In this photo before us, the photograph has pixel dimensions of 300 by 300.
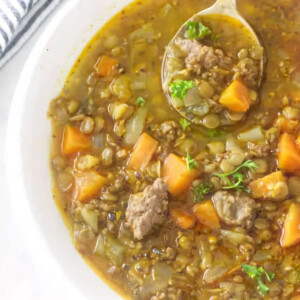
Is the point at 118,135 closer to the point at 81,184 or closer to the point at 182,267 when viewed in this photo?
the point at 81,184

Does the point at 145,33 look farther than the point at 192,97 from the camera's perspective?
Yes

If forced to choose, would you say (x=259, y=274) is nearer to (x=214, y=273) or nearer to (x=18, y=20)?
(x=214, y=273)

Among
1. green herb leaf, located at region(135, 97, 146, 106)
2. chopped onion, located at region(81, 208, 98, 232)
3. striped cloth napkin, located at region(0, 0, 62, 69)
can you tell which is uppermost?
striped cloth napkin, located at region(0, 0, 62, 69)

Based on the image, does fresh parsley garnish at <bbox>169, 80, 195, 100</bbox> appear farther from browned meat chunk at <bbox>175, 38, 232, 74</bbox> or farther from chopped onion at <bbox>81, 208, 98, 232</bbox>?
chopped onion at <bbox>81, 208, 98, 232</bbox>

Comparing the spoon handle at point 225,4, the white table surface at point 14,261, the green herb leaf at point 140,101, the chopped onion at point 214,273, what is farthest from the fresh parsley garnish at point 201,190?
the white table surface at point 14,261

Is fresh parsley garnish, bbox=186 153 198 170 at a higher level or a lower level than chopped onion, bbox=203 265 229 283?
higher

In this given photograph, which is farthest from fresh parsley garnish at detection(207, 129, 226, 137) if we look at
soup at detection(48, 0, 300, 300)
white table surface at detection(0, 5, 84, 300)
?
white table surface at detection(0, 5, 84, 300)

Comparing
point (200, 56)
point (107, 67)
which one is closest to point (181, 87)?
point (200, 56)
